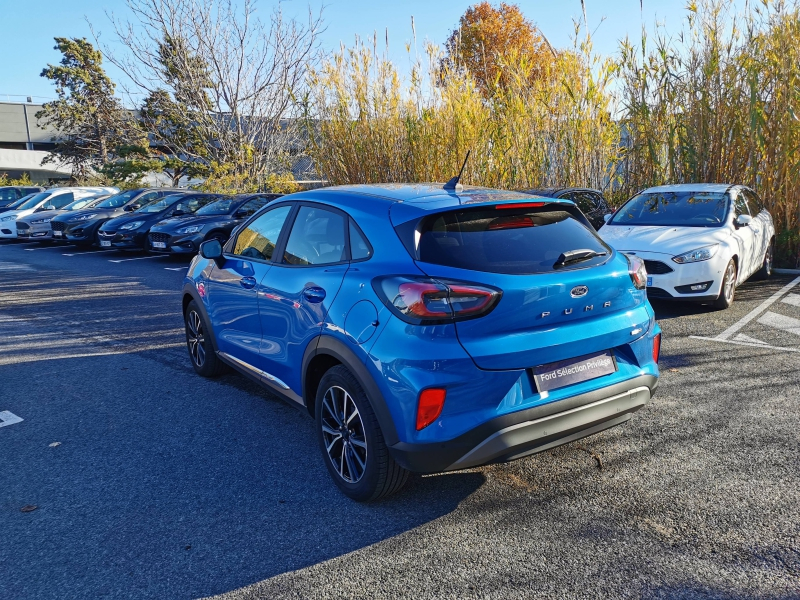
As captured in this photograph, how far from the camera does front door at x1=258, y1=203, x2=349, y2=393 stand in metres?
3.85

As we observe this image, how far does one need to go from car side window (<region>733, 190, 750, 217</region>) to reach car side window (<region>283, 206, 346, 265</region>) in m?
6.77

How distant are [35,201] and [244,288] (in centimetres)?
2251

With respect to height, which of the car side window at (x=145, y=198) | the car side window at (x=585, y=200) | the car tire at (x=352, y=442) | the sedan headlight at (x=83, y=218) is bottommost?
the car tire at (x=352, y=442)

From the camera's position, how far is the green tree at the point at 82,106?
41.6m

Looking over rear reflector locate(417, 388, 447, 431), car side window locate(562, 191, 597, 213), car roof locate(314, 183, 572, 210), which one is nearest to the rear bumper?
rear reflector locate(417, 388, 447, 431)

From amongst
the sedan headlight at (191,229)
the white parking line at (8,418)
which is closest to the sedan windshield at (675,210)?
the white parking line at (8,418)

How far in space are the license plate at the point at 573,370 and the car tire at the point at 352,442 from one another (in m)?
0.86

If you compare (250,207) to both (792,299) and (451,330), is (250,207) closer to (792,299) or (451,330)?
(792,299)

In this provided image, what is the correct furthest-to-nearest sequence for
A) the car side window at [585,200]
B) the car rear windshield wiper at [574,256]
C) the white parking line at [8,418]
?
the car side window at [585,200]
the white parking line at [8,418]
the car rear windshield wiper at [574,256]

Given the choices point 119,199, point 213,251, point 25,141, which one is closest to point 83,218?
point 119,199

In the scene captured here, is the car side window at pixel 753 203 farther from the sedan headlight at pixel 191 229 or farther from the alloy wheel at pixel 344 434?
the sedan headlight at pixel 191 229

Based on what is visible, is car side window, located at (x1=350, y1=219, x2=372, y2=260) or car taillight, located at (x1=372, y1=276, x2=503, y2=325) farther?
car side window, located at (x1=350, y1=219, x2=372, y2=260)

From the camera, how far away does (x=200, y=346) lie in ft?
19.8

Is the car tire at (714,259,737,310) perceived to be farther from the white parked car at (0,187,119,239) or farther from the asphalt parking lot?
the white parked car at (0,187,119,239)
